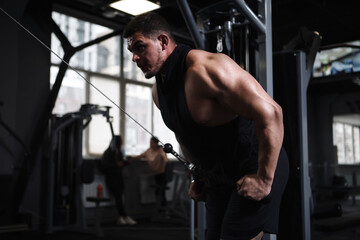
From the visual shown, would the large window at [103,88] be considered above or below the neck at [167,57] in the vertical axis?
above

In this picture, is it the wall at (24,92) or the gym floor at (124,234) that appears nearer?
the gym floor at (124,234)

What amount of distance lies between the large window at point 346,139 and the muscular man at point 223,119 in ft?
30.8

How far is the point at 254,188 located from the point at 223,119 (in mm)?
212

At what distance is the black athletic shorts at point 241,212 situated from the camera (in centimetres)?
115

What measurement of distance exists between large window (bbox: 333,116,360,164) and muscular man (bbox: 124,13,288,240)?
30.8ft

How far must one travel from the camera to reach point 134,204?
5.98 metres

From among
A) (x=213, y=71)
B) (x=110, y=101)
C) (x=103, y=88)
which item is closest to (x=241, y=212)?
(x=213, y=71)

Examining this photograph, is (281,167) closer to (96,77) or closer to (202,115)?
(202,115)

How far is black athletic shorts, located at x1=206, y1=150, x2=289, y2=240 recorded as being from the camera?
1154 millimetres

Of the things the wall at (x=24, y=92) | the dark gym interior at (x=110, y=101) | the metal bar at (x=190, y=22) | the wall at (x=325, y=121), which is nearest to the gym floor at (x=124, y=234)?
the dark gym interior at (x=110, y=101)

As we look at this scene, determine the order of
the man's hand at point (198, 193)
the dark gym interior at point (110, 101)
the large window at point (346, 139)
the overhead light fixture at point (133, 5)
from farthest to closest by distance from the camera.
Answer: the large window at point (346, 139)
the overhead light fixture at point (133, 5)
the dark gym interior at point (110, 101)
the man's hand at point (198, 193)

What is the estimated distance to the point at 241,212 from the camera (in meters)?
1.16

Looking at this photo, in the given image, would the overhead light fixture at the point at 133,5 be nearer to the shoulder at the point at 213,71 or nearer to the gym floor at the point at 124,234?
the gym floor at the point at 124,234

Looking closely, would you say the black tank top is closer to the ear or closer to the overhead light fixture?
the ear
